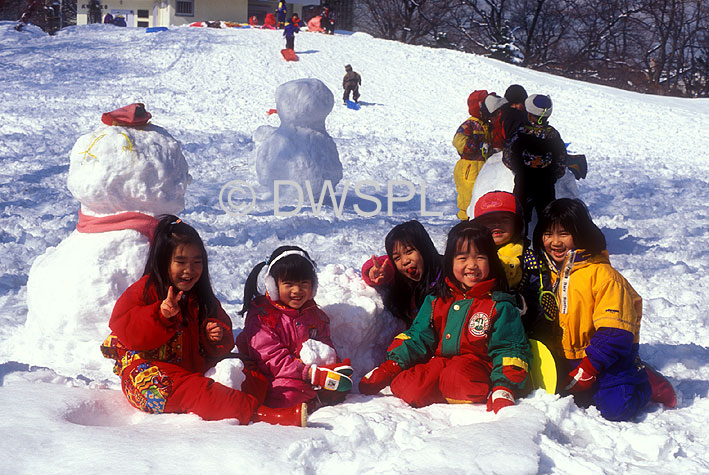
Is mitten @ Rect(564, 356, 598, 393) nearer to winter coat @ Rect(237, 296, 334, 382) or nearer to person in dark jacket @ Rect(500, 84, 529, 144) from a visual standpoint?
winter coat @ Rect(237, 296, 334, 382)

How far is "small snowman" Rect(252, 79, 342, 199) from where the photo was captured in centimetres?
726

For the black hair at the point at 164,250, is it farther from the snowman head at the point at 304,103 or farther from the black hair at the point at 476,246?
the snowman head at the point at 304,103

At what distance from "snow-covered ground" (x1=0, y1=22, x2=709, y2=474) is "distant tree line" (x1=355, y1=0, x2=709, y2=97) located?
13494mm

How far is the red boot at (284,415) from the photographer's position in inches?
102

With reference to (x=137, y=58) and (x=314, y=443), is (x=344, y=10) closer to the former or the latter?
(x=137, y=58)

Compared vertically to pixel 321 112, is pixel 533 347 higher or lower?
lower

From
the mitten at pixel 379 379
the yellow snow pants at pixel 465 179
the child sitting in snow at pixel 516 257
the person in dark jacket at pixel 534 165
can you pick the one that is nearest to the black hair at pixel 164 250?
the mitten at pixel 379 379

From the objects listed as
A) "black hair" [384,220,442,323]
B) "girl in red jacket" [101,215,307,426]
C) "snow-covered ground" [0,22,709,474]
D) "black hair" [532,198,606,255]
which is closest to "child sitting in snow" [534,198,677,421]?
"black hair" [532,198,606,255]

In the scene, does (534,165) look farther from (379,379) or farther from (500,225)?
(379,379)

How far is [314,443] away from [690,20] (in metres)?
33.9

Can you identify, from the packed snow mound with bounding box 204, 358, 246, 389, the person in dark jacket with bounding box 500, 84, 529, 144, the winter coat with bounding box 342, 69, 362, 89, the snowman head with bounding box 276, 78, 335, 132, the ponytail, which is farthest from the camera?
the winter coat with bounding box 342, 69, 362, 89

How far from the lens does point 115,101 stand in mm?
12805

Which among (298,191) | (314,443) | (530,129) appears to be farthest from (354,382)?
(298,191)

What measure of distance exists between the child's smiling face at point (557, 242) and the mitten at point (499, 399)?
0.67 metres
